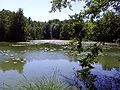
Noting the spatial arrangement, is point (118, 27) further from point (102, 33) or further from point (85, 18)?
point (85, 18)

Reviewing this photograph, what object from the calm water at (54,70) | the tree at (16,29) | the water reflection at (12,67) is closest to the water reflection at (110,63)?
the calm water at (54,70)

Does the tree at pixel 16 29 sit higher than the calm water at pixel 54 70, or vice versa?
the tree at pixel 16 29

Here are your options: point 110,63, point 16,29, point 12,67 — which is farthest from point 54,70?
point 16,29

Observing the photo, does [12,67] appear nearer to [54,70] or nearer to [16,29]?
[54,70]

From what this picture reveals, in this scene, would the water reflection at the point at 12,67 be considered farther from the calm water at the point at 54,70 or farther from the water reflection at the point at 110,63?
the water reflection at the point at 110,63

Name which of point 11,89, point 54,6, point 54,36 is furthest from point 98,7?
point 54,36

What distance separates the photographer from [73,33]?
1220cm

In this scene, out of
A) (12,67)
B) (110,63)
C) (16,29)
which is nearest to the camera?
(12,67)

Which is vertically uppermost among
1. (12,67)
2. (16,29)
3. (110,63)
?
(16,29)

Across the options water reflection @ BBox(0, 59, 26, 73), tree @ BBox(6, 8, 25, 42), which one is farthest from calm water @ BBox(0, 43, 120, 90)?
tree @ BBox(6, 8, 25, 42)

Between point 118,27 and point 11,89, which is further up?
point 118,27

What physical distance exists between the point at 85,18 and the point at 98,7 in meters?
0.77

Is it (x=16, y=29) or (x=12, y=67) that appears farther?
(x=16, y=29)

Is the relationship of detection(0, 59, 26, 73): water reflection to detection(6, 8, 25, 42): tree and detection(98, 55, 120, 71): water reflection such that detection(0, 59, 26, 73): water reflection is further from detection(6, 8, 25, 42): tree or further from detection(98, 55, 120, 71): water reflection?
detection(6, 8, 25, 42): tree
